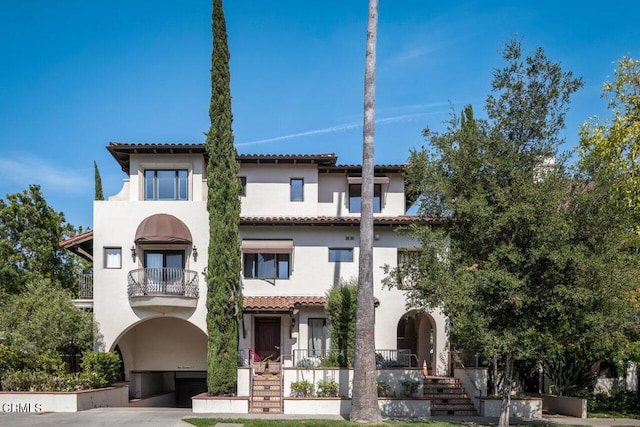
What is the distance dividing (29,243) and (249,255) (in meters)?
20.2

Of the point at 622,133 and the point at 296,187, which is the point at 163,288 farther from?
the point at 622,133

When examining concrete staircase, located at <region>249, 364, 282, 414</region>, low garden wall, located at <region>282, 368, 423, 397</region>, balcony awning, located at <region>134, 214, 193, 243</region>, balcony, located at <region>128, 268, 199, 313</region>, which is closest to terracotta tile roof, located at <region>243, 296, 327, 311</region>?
balcony, located at <region>128, 268, 199, 313</region>

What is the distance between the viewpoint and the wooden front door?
27.5m

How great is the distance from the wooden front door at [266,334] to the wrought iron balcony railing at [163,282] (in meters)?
3.70

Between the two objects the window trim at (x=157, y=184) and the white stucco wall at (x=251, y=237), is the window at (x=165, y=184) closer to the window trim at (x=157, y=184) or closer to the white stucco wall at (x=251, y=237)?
the window trim at (x=157, y=184)

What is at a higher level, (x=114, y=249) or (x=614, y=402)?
(x=114, y=249)

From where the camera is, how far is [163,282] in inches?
1016

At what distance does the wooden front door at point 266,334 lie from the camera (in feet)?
90.4

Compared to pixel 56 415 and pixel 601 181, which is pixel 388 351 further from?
pixel 56 415

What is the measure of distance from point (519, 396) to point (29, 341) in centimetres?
2025

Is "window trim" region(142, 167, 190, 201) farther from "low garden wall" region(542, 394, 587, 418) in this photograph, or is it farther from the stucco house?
"low garden wall" region(542, 394, 587, 418)

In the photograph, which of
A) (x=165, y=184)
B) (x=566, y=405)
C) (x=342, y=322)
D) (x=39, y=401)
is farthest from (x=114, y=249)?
(x=566, y=405)

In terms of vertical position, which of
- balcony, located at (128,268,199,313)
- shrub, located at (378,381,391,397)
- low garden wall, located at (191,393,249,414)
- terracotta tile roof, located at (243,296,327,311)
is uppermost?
balcony, located at (128,268,199,313)

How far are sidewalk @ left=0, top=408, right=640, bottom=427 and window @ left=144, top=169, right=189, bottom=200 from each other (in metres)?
9.91
